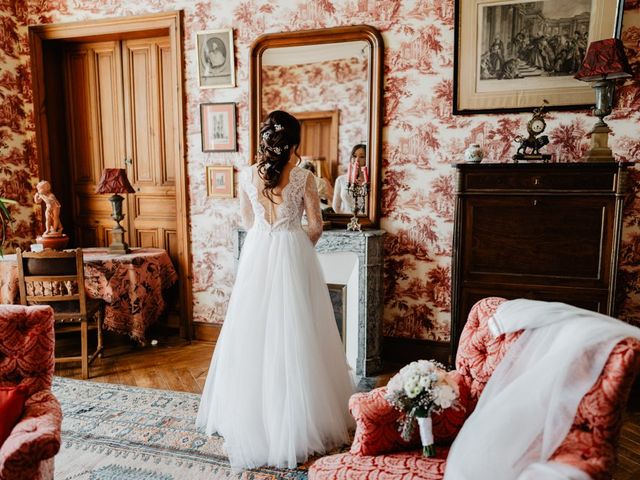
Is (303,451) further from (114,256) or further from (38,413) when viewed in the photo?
(114,256)

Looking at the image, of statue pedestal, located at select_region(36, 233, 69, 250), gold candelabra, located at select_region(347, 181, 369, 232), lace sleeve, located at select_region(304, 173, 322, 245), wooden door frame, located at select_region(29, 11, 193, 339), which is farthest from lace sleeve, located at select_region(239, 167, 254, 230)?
statue pedestal, located at select_region(36, 233, 69, 250)

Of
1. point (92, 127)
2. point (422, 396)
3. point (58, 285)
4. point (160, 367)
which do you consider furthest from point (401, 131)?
point (92, 127)

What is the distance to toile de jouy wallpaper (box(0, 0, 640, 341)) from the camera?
10.1ft

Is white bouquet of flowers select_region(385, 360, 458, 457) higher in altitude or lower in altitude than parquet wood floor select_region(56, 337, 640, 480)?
higher

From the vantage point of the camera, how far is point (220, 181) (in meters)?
3.85

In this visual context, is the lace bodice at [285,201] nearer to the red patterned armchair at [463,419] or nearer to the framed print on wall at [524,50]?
the red patterned armchair at [463,419]

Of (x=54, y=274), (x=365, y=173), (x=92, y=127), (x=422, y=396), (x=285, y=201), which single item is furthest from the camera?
(x=92, y=127)

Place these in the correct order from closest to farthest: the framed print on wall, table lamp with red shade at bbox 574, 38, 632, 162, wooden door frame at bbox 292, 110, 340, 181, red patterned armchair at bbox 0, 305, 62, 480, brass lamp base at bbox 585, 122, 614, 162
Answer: red patterned armchair at bbox 0, 305, 62, 480 → table lamp with red shade at bbox 574, 38, 632, 162 → brass lamp base at bbox 585, 122, 614, 162 → the framed print on wall → wooden door frame at bbox 292, 110, 340, 181

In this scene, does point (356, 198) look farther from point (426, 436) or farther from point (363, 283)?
point (426, 436)

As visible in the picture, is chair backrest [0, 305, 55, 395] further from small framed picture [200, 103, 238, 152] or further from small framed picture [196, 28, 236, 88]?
small framed picture [196, 28, 236, 88]

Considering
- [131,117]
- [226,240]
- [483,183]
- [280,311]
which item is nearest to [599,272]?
[483,183]

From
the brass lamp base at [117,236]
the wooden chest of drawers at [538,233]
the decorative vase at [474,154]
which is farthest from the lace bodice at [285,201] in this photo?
the brass lamp base at [117,236]

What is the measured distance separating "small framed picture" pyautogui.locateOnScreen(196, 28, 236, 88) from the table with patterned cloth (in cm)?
147

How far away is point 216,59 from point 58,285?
2064 millimetres
